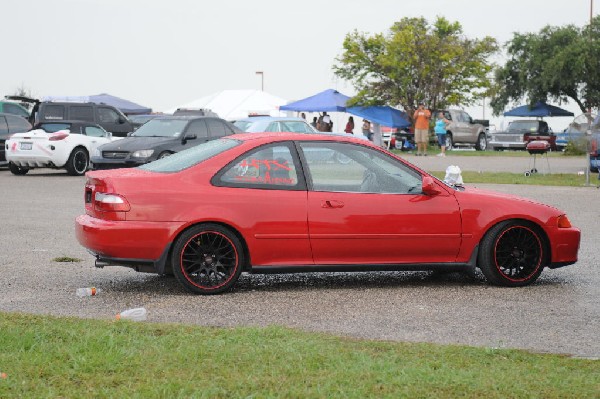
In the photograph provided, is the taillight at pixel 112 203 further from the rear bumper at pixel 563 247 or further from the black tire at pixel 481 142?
the black tire at pixel 481 142

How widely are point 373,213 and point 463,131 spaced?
42864mm

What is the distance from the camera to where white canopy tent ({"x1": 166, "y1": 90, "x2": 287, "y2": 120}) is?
4988cm

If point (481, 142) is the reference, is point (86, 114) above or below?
above

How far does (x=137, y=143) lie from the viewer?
24.4m

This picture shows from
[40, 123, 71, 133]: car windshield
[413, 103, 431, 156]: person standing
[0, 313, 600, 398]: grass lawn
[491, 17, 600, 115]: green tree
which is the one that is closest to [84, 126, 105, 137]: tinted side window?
[40, 123, 71, 133]: car windshield

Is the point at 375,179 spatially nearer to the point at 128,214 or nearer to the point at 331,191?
the point at 331,191

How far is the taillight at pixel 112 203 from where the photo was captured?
28.7 feet

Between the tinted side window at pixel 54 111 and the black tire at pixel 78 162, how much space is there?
14.8 ft

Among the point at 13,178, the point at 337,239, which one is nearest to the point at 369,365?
the point at 337,239

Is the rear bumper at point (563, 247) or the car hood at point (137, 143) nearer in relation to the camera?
the rear bumper at point (563, 247)

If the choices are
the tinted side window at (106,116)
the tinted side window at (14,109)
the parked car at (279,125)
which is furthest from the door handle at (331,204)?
the tinted side window at (14,109)

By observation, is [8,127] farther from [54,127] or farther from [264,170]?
[264,170]

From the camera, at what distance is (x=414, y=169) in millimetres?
9508

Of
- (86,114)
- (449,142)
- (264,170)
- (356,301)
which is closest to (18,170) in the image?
(86,114)
